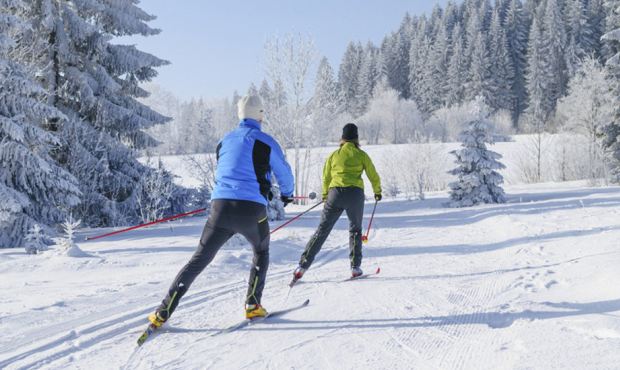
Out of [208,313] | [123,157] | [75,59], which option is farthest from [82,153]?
[208,313]

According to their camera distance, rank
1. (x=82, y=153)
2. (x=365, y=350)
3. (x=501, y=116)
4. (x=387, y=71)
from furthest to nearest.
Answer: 1. (x=387, y=71)
2. (x=501, y=116)
3. (x=82, y=153)
4. (x=365, y=350)

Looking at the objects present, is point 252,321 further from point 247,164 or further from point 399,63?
point 399,63

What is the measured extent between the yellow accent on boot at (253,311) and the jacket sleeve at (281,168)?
1.04 metres

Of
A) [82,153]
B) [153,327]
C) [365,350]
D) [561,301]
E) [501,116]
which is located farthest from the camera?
[501,116]

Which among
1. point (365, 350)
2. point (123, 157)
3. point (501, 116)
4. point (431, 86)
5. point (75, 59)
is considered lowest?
point (365, 350)

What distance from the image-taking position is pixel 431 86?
242ft

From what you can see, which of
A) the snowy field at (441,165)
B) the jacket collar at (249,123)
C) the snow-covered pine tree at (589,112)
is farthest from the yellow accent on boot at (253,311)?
the snow-covered pine tree at (589,112)

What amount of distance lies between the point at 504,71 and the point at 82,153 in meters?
69.9

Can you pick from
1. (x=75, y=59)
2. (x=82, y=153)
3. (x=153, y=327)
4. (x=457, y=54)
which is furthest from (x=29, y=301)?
(x=457, y=54)

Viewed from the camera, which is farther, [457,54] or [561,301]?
[457,54]

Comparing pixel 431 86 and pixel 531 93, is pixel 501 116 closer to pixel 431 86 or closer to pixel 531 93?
pixel 531 93

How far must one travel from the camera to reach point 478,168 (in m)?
18.5

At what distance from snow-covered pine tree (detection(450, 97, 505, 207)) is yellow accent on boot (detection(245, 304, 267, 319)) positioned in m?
15.2

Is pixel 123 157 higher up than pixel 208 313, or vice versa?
pixel 123 157
